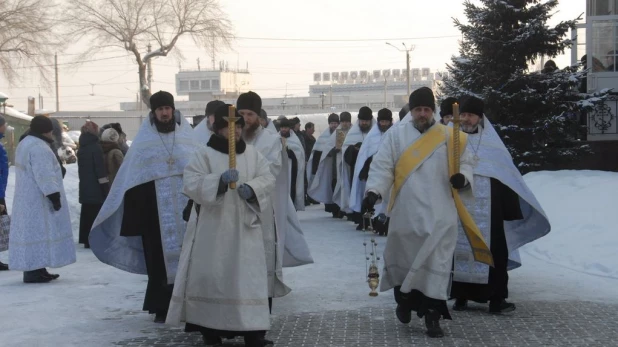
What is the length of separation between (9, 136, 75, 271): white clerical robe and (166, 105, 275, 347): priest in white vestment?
159 inches

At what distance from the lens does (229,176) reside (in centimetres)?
693

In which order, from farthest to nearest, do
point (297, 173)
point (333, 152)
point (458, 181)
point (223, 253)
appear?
point (333, 152) < point (297, 173) < point (458, 181) < point (223, 253)

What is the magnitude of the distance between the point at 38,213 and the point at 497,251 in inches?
190

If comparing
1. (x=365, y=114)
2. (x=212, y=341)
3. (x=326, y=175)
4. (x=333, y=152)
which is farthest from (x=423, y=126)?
(x=326, y=175)

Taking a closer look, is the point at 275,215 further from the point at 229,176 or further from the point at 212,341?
the point at 229,176

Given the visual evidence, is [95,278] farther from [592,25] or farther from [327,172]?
[592,25]

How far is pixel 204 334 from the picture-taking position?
7172 mm

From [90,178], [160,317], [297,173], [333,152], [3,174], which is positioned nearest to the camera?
[160,317]

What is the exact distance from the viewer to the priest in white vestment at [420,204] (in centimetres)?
759

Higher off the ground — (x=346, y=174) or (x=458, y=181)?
(x=458, y=181)

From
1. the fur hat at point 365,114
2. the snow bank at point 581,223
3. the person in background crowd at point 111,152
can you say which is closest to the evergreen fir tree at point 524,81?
the snow bank at point 581,223

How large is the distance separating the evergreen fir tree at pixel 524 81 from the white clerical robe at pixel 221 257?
11.8 meters

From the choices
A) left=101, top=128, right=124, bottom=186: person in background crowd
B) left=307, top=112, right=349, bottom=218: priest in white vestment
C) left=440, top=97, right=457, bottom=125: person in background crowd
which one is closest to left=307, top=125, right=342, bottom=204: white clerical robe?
left=307, top=112, right=349, bottom=218: priest in white vestment

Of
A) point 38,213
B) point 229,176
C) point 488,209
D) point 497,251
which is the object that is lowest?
point 497,251
